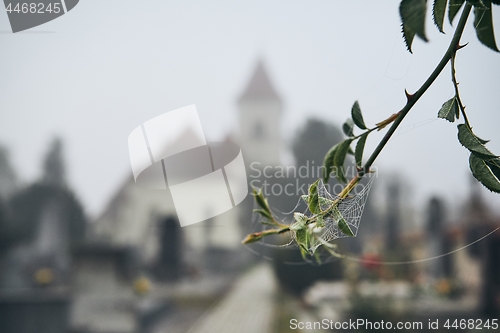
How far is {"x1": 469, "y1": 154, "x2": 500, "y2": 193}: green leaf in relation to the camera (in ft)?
0.41

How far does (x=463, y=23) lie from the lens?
0.39 feet

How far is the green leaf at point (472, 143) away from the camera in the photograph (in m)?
0.11

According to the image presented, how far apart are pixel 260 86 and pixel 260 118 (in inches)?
3.8

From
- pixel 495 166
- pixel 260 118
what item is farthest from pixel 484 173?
pixel 260 118

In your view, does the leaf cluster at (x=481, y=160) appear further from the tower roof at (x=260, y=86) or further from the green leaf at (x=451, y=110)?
the tower roof at (x=260, y=86)

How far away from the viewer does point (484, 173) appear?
0.42ft

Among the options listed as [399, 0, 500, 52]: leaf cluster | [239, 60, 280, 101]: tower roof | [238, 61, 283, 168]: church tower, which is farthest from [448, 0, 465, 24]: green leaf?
[239, 60, 280, 101]: tower roof

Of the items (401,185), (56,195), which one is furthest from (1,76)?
(401,185)

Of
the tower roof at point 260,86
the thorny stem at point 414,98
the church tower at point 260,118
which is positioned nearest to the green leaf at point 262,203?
the thorny stem at point 414,98

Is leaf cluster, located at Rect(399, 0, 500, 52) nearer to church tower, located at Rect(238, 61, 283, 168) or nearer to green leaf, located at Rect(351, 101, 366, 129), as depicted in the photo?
green leaf, located at Rect(351, 101, 366, 129)

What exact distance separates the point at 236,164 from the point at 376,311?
0.68 m

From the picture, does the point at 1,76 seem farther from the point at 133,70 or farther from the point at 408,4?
the point at 408,4

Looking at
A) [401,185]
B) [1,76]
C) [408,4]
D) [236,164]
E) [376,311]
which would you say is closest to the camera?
[408,4]

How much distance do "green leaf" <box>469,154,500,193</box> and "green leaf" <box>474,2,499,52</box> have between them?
0.04 metres
